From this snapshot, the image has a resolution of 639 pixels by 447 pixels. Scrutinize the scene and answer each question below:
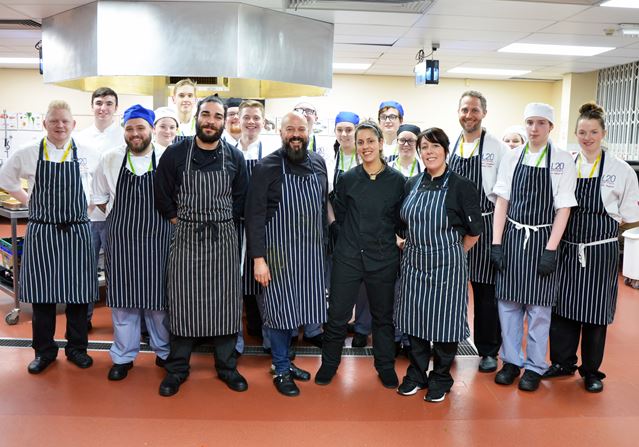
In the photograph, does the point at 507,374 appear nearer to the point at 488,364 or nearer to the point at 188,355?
the point at 488,364

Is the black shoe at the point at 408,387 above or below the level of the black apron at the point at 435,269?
below

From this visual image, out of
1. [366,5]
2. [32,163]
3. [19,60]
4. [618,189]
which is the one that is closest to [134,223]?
[32,163]

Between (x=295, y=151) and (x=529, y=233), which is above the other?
(x=295, y=151)

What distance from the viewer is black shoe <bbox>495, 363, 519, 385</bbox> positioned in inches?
129

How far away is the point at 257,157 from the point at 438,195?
126 cm

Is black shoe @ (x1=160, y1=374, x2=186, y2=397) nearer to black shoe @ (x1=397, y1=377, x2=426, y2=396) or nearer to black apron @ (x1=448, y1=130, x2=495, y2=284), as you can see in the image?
black shoe @ (x1=397, y1=377, x2=426, y2=396)

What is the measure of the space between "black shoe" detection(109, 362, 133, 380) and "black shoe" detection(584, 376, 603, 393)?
8.70 ft

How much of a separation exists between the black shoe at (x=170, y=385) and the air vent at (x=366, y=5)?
3.41 metres

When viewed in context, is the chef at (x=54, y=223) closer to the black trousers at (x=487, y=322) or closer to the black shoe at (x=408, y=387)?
the black shoe at (x=408, y=387)

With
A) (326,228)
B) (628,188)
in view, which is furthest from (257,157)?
(628,188)

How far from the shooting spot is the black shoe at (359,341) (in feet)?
12.7

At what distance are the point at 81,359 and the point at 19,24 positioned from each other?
14.3 ft

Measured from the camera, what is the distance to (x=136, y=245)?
10.2 ft

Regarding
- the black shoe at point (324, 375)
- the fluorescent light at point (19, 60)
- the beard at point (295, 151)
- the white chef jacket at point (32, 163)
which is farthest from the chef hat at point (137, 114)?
the fluorescent light at point (19, 60)
